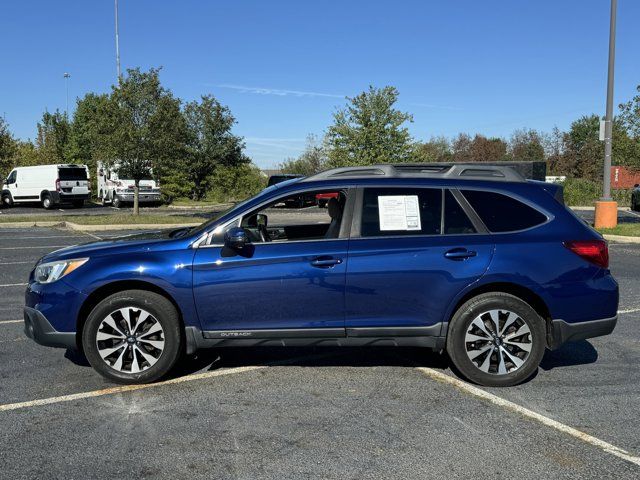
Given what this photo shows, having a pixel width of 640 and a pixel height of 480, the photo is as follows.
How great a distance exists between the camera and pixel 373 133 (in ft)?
89.1

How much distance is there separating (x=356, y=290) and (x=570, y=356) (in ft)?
7.80

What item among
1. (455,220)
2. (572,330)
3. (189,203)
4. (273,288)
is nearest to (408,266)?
(455,220)

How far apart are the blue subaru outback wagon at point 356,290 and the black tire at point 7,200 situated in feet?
99.7

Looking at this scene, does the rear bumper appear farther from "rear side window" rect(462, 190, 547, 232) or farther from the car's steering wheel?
the car's steering wheel

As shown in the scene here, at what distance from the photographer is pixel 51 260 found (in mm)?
4715

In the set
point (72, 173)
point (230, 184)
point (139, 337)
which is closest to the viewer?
point (139, 337)

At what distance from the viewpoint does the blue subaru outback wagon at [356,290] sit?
14.7 ft

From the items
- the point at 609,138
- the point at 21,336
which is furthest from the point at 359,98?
the point at 21,336

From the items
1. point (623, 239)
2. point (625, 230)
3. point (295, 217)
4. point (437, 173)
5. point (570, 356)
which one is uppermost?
point (437, 173)

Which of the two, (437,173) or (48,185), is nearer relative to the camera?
(437,173)

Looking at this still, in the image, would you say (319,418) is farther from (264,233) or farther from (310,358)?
(264,233)

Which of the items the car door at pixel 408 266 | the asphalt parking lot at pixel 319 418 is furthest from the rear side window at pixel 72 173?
the car door at pixel 408 266

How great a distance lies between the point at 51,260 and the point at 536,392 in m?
3.98

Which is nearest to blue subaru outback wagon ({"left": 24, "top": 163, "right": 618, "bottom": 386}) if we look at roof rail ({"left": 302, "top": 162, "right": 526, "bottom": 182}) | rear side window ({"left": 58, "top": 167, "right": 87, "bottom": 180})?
roof rail ({"left": 302, "top": 162, "right": 526, "bottom": 182})
